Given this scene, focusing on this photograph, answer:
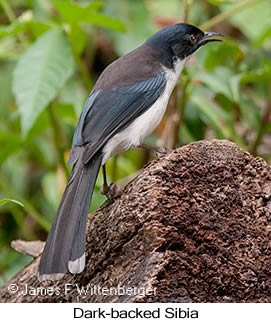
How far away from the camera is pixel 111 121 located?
3984mm

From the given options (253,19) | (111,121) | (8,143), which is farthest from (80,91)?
(111,121)

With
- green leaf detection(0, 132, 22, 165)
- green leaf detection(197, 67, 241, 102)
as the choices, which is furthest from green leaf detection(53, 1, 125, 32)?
green leaf detection(0, 132, 22, 165)

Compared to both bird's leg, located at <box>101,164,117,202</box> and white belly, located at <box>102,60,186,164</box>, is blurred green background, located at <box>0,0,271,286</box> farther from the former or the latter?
white belly, located at <box>102,60,186,164</box>

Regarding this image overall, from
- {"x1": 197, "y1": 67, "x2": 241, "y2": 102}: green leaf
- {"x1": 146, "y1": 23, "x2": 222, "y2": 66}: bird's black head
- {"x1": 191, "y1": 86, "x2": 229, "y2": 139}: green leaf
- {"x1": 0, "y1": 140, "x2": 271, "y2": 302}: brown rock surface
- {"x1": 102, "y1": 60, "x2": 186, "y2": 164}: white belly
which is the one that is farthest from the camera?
{"x1": 191, "y1": 86, "x2": 229, "y2": 139}: green leaf

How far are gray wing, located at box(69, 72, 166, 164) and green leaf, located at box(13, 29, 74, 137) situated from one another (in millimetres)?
823

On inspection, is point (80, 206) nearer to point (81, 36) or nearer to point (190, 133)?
point (81, 36)

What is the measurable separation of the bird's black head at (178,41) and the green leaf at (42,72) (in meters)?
0.68

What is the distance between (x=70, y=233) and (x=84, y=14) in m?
2.22

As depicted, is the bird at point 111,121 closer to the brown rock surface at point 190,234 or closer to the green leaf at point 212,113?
the brown rock surface at point 190,234

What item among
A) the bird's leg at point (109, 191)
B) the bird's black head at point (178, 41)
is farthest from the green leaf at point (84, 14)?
the bird's leg at point (109, 191)

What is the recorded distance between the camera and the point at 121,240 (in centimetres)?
341

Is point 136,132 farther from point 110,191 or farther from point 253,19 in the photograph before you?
point 253,19

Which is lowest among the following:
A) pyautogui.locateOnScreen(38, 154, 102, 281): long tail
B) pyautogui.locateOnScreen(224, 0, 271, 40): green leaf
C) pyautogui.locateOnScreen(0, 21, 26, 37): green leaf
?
pyautogui.locateOnScreen(224, 0, 271, 40): green leaf

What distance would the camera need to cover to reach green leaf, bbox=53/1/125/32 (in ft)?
16.2
